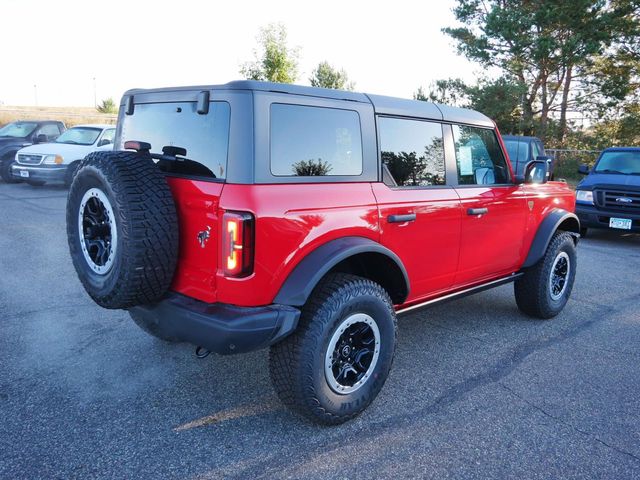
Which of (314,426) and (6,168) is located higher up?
(6,168)

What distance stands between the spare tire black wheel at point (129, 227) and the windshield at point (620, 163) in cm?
905

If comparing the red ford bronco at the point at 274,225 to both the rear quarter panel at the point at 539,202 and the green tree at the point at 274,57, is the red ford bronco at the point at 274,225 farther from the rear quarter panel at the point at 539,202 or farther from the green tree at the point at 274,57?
the green tree at the point at 274,57

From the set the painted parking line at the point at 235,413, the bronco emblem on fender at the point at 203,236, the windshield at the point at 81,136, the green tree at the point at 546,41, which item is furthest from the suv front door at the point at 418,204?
the green tree at the point at 546,41

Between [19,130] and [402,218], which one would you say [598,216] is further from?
[19,130]

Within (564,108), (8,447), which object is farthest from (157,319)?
(564,108)

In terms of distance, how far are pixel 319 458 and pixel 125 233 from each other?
1.49 metres

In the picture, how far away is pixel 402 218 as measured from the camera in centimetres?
310

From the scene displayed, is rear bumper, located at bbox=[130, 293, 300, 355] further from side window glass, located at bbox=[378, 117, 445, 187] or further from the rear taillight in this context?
side window glass, located at bbox=[378, 117, 445, 187]

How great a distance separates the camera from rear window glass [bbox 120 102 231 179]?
2.53m

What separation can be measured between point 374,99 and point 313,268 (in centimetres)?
125

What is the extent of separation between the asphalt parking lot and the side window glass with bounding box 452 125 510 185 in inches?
52.5

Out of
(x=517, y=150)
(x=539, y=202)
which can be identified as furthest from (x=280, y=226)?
(x=517, y=150)

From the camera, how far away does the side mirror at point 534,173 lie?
4.14 meters

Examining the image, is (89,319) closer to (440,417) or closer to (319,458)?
(319,458)
